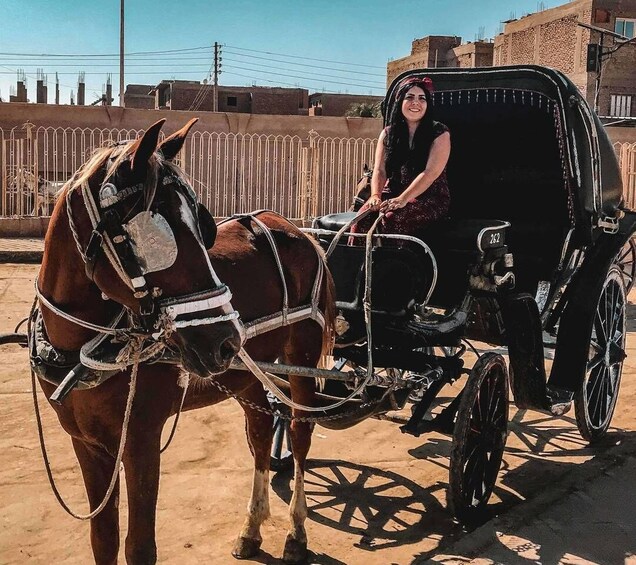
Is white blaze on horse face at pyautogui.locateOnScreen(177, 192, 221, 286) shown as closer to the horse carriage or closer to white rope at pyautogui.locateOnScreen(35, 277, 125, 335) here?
the horse carriage

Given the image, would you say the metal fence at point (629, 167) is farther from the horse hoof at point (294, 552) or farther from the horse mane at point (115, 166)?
the horse mane at point (115, 166)

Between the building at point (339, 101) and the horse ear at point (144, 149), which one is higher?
the building at point (339, 101)

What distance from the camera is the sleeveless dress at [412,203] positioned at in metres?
4.58

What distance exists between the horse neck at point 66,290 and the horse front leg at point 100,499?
50 cm

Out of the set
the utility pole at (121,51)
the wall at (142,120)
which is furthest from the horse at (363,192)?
the utility pole at (121,51)

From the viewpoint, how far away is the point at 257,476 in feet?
13.6

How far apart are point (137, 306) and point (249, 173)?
49.8 ft

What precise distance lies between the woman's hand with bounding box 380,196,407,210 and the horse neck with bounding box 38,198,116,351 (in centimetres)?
210

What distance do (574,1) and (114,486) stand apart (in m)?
40.3

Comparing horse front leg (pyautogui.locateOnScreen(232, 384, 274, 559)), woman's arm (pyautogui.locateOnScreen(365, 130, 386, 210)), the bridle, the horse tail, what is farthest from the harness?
woman's arm (pyautogui.locateOnScreen(365, 130, 386, 210))

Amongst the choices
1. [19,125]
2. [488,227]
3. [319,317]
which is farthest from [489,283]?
[19,125]

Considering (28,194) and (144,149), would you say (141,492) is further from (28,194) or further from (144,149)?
(28,194)

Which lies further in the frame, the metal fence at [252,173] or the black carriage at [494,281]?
the metal fence at [252,173]

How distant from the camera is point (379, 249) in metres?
4.34
